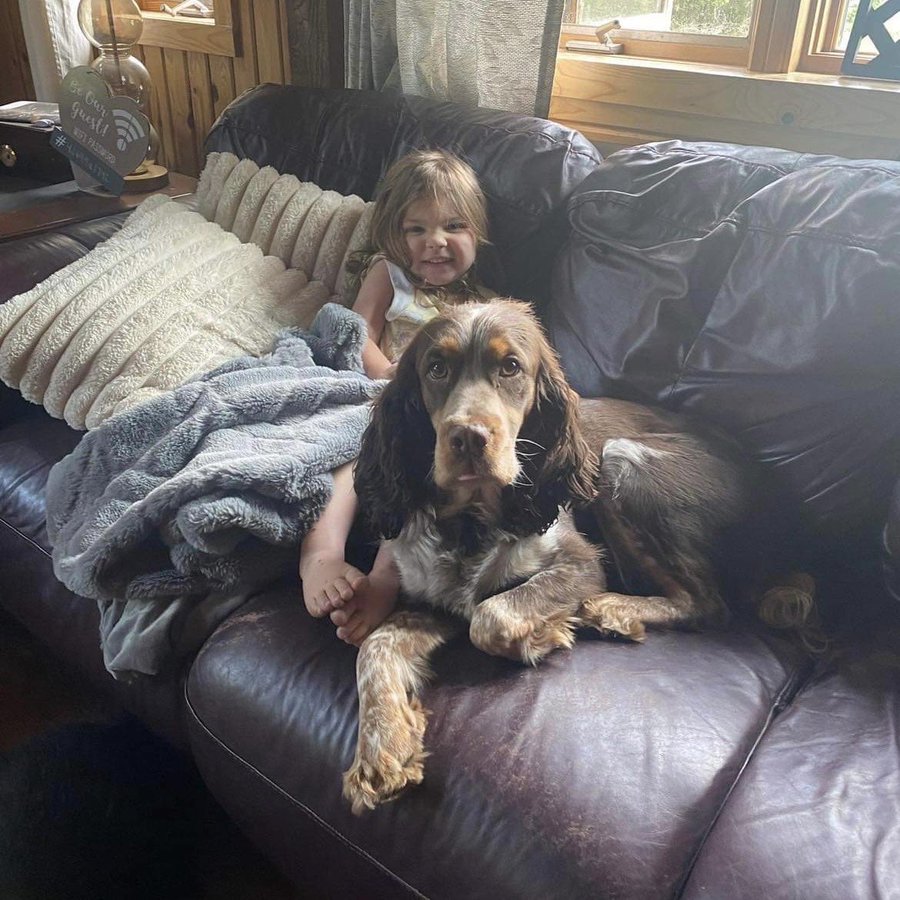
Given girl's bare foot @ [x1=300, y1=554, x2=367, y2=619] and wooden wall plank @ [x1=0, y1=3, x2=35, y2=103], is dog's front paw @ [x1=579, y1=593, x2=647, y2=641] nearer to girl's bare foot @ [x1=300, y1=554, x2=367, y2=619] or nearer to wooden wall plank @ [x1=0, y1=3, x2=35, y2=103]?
girl's bare foot @ [x1=300, y1=554, x2=367, y2=619]

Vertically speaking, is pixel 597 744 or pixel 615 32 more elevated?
pixel 615 32

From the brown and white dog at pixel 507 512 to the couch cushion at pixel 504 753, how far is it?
4cm

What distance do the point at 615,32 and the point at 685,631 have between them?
67.6 inches

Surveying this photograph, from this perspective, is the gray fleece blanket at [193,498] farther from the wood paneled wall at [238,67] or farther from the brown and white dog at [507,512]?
the wood paneled wall at [238,67]

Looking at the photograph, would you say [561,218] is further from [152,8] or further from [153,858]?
[152,8]

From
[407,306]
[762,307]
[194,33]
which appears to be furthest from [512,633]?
[194,33]

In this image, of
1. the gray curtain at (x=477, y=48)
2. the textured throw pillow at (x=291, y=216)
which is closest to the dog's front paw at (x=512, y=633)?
the textured throw pillow at (x=291, y=216)

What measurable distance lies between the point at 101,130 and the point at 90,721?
1.62 meters

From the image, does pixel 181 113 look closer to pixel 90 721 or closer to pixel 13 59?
pixel 13 59

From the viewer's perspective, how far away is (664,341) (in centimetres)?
154

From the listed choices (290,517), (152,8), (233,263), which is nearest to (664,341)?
(290,517)

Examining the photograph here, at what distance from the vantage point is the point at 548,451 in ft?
4.06

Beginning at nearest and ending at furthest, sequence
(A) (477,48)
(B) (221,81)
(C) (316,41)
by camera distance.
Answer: (A) (477,48) < (C) (316,41) < (B) (221,81)

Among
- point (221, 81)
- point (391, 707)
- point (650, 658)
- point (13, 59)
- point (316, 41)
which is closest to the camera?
point (391, 707)
